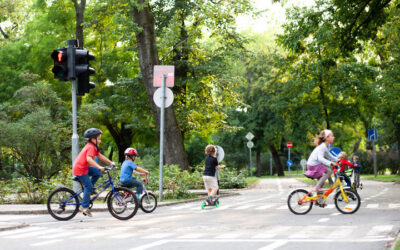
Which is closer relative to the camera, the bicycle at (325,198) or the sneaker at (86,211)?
the sneaker at (86,211)

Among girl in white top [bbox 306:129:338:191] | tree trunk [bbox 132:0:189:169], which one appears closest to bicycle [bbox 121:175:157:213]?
girl in white top [bbox 306:129:338:191]

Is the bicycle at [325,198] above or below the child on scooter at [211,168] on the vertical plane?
below

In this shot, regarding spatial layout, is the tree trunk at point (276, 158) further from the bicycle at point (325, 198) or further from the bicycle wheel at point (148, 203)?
the bicycle at point (325, 198)

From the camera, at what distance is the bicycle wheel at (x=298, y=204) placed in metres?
12.6

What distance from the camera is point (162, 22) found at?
2730cm

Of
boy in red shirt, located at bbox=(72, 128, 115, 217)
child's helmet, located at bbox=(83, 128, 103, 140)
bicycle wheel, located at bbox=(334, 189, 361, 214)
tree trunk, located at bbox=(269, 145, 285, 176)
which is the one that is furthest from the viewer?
tree trunk, located at bbox=(269, 145, 285, 176)

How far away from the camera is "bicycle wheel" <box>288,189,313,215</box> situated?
1259 centimetres

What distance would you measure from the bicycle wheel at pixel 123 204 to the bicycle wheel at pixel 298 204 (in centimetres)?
337

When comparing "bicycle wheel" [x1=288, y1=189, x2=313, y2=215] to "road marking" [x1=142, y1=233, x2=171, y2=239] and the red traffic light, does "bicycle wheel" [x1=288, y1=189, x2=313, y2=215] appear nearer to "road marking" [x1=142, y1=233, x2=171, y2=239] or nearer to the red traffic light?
"road marking" [x1=142, y1=233, x2=171, y2=239]

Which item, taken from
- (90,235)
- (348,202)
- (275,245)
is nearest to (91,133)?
(90,235)

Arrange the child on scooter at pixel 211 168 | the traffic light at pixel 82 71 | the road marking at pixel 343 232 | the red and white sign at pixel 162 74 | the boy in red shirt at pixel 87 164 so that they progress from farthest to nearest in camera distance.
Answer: the red and white sign at pixel 162 74
the child on scooter at pixel 211 168
the traffic light at pixel 82 71
the boy in red shirt at pixel 87 164
the road marking at pixel 343 232

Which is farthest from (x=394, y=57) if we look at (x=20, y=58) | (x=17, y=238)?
(x=17, y=238)

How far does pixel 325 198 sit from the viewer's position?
1259 cm

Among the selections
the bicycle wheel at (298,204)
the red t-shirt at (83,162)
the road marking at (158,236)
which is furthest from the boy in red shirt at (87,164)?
the bicycle wheel at (298,204)
